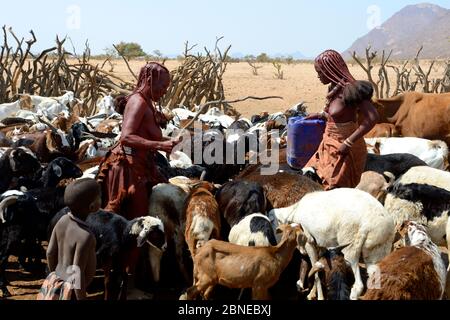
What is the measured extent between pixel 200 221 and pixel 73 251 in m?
1.80

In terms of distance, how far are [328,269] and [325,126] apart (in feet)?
6.77

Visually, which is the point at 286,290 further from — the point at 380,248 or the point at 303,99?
the point at 303,99

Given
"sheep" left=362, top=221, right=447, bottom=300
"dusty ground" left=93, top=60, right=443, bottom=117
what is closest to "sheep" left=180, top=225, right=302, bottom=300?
"sheep" left=362, top=221, right=447, bottom=300

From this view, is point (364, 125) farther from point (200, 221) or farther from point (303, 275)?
point (200, 221)

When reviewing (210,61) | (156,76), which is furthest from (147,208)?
(210,61)

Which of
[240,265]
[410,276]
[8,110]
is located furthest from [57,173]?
[8,110]

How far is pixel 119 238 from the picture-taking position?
519cm

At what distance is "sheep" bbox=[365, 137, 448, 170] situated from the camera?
8156 mm

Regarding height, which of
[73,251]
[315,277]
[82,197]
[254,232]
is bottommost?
[315,277]

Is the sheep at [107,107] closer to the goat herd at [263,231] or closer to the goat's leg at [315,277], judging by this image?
the goat herd at [263,231]

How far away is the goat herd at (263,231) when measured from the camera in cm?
477

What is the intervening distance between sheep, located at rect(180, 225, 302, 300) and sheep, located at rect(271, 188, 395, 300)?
0.97 feet

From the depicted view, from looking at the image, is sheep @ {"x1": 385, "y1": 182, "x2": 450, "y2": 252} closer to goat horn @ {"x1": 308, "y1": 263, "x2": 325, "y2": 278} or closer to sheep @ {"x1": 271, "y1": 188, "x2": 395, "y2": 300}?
sheep @ {"x1": 271, "y1": 188, "x2": 395, "y2": 300}

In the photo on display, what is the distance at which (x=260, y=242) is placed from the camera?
5.19 m
